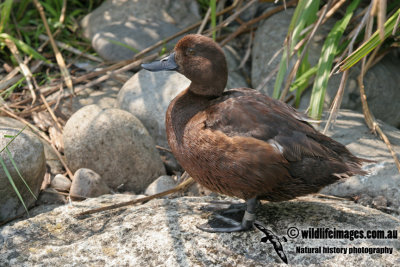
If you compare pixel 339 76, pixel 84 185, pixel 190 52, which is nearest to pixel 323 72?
pixel 339 76

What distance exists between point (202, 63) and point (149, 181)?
1333 mm

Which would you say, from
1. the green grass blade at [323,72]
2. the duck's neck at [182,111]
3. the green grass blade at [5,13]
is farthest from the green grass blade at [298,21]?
the green grass blade at [5,13]

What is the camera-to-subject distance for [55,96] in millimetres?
4250

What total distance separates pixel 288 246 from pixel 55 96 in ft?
8.89

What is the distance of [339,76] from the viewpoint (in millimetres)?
4160

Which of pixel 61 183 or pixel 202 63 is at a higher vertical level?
pixel 202 63

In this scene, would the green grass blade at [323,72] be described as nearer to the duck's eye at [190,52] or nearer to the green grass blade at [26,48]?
the duck's eye at [190,52]

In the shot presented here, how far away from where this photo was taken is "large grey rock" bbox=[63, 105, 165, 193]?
3.48m

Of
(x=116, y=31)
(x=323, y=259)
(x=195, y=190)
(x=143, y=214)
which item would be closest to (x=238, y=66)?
(x=116, y=31)

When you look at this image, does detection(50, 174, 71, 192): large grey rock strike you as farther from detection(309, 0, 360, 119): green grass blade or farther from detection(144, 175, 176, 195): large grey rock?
detection(309, 0, 360, 119): green grass blade

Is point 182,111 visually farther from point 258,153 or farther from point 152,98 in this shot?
point 152,98

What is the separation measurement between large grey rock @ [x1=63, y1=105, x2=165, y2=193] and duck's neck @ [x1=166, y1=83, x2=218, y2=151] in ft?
2.90

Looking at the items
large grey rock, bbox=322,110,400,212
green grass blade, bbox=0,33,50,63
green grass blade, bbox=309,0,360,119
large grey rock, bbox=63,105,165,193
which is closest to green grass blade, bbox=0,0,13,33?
green grass blade, bbox=0,33,50,63

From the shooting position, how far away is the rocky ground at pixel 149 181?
2.36 metres
